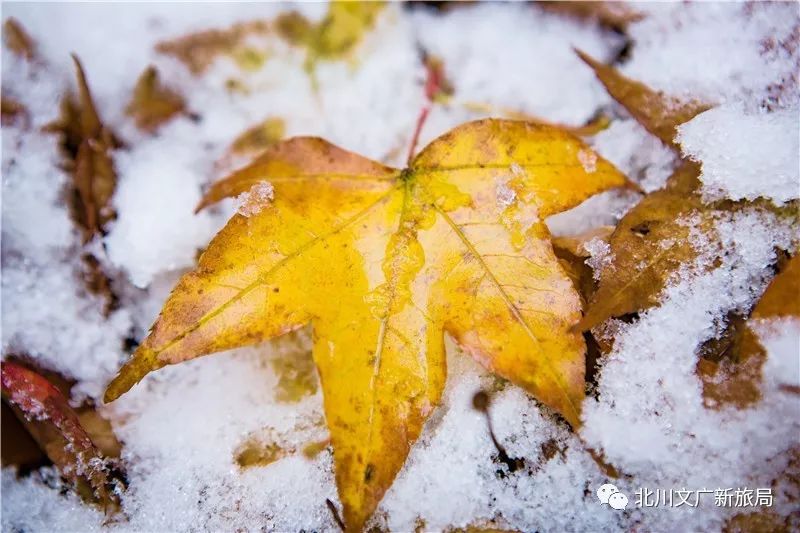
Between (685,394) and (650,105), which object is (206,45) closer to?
(650,105)

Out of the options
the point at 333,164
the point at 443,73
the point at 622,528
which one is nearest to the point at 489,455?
the point at 622,528

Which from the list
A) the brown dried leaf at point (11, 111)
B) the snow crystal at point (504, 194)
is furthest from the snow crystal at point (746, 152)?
the brown dried leaf at point (11, 111)

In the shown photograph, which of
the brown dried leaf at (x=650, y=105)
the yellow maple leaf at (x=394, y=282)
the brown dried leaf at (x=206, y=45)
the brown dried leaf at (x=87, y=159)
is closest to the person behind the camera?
the yellow maple leaf at (x=394, y=282)

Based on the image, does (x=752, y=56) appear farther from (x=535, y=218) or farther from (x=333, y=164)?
(x=333, y=164)

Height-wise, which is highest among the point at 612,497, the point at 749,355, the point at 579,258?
the point at 579,258

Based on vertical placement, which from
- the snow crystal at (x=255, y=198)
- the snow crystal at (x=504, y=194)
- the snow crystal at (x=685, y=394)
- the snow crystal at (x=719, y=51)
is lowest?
the snow crystal at (x=685, y=394)

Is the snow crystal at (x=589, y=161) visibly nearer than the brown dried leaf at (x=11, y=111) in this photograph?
Yes

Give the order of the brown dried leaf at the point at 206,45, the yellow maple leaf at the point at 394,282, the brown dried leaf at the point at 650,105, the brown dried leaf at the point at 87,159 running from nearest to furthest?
the yellow maple leaf at the point at 394,282 → the brown dried leaf at the point at 650,105 → the brown dried leaf at the point at 87,159 → the brown dried leaf at the point at 206,45

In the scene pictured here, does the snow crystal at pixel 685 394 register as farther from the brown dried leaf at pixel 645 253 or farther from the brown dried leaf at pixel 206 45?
the brown dried leaf at pixel 206 45

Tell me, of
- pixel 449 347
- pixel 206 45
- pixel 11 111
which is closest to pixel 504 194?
pixel 449 347
